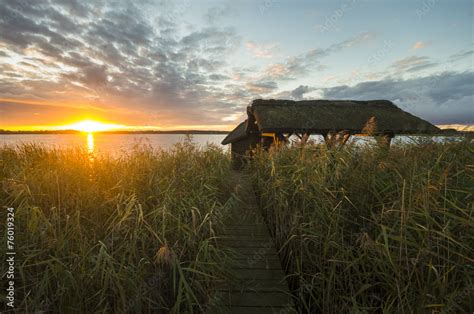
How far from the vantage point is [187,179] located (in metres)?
4.72

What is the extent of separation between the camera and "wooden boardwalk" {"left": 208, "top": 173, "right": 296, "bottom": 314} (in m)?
2.43

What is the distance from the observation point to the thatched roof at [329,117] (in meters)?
9.53

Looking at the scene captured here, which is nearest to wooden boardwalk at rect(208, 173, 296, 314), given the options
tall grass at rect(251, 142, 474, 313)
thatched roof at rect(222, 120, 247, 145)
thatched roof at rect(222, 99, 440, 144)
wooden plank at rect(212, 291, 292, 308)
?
wooden plank at rect(212, 291, 292, 308)

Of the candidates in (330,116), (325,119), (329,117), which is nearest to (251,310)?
(325,119)

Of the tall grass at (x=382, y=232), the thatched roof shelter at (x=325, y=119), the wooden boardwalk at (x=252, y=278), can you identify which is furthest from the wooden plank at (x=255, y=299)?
Answer: the thatched roof shelter at (x=325, y=119)

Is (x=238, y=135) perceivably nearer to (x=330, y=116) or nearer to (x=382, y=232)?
(x=330, y=116)

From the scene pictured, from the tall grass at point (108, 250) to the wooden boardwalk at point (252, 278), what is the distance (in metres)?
0.24

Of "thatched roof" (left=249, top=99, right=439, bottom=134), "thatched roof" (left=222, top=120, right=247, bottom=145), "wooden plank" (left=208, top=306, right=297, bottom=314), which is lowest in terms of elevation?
"wooden plank" (left=208, top=306, right=297, bottom=314)

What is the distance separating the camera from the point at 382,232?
206cm

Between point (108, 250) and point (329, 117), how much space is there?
9.94 m

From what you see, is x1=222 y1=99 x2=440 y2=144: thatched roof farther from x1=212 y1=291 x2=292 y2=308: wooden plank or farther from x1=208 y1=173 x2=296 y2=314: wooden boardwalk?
x1=212 y1=291 x2=292 y2=308: wooden plank

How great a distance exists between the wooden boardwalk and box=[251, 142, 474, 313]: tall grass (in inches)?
7.8

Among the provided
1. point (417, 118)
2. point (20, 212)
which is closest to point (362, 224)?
point (20, 212)

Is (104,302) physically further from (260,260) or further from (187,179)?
(187,179)
